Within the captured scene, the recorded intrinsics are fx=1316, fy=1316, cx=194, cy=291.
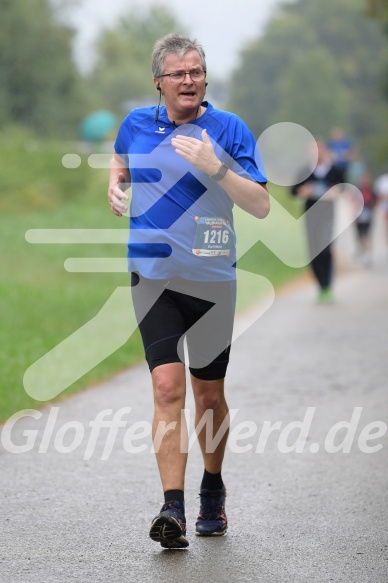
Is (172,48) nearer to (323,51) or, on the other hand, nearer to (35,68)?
(35,68)

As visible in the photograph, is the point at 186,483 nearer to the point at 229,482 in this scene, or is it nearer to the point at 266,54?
the point at 229,482

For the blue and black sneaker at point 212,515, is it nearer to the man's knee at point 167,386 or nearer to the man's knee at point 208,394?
the man's knee at point 208,394

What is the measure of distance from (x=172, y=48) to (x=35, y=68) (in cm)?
5665

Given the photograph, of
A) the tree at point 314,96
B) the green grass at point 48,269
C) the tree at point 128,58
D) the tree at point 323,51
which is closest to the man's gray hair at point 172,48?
the green grass at point 48,269

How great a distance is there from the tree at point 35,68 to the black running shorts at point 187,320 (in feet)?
169

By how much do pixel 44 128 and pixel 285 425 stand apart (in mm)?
55794

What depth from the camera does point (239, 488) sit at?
6.84m

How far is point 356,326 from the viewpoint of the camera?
593 inches

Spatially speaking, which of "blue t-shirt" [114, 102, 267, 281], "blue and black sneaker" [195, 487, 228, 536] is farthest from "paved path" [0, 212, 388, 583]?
"blue t-shirt" [114, 102, 267, 281]

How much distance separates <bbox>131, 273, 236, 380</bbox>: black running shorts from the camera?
5660mm

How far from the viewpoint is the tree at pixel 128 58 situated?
120250mm

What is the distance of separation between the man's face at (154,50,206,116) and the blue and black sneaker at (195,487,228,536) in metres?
1.74

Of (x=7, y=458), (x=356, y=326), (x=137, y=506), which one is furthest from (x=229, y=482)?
(x=356, y=326)

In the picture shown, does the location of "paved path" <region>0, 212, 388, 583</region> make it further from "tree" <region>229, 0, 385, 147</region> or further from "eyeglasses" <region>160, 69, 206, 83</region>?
"tree" <region>229, 0, 385, 147</region>
